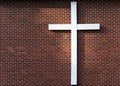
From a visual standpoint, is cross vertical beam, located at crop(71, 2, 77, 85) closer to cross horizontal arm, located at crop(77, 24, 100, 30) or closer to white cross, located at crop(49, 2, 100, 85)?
white cross, located at crop(49, 2, 100, 85)

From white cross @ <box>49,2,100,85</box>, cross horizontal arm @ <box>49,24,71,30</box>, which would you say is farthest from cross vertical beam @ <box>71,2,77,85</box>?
cross horizontal arm @ <box>49,24,71,30</box>

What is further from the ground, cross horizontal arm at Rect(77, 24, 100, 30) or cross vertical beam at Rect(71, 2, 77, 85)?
cross horizontal arm at Rect(77, 24, 100, 30)

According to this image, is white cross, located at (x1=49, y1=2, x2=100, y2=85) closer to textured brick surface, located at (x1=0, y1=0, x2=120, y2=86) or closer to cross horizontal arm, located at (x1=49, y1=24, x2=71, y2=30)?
cross horizontal arm, located at (x1=49, y1=24, x2=71, y2=30)

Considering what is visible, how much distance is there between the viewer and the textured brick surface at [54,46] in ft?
25.8

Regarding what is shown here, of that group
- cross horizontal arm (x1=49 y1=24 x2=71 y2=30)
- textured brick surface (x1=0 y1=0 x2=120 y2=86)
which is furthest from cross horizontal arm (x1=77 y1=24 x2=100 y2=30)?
cross horizontal arm (x1=49 y1=24 x2=71 y2=30)

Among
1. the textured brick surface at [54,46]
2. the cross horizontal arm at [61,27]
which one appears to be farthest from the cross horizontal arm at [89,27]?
the cross horizontal arm at [61,27]

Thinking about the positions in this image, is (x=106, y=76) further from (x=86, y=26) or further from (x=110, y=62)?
(x=86, y=26)

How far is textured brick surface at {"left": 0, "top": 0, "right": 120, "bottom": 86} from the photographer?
786cm

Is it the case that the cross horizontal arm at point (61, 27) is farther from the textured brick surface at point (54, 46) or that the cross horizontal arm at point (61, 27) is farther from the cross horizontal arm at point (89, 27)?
the cross horizontal arm at point (89, 27)

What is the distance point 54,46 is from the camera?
25.9 feet

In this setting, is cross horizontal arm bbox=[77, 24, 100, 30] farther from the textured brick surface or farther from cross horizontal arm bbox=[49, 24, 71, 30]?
cross horizontal arm bbox=[49, 24, 71, 30]

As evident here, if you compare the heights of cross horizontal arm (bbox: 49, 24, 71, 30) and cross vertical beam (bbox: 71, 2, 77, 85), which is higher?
cross horizontal arm (bbox: 49, 24, 71, 30)

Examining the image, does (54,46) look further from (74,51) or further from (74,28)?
(74,28)

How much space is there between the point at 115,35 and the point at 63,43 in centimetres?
142
